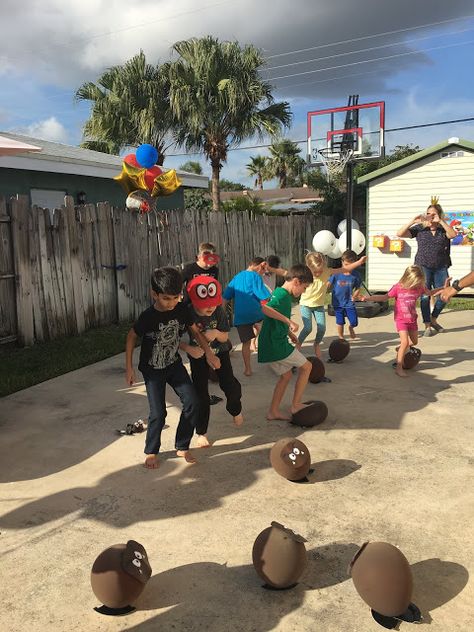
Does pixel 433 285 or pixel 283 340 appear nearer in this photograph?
pixel 283 340

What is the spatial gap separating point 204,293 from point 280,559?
2.29 metres

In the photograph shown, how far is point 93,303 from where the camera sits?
9.55 m

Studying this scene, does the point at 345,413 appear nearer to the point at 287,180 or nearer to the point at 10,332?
the point at 10,332

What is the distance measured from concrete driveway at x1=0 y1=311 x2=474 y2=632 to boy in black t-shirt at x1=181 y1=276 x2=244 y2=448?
29 cm

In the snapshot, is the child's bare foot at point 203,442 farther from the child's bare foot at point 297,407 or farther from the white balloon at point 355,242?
the white balloon at point 355,242

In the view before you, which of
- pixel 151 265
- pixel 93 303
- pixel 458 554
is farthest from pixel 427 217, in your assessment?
pixel 458 554

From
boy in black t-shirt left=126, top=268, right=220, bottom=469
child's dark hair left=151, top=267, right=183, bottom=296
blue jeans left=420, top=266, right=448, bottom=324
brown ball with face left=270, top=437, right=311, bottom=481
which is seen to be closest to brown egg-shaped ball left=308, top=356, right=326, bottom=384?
boy in black t-shirt left=126, top=268, right=220, bottom=469

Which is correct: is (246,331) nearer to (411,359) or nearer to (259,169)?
(411,359)

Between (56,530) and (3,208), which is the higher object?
(3,208)

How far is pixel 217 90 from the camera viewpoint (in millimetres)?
19328

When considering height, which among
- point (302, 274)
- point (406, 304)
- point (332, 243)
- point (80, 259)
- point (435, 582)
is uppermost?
point (332, 243)

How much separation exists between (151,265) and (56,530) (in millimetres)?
7491

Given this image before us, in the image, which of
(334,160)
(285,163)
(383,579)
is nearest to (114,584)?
(383,579)

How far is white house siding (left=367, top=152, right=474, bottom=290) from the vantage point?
1443cm
